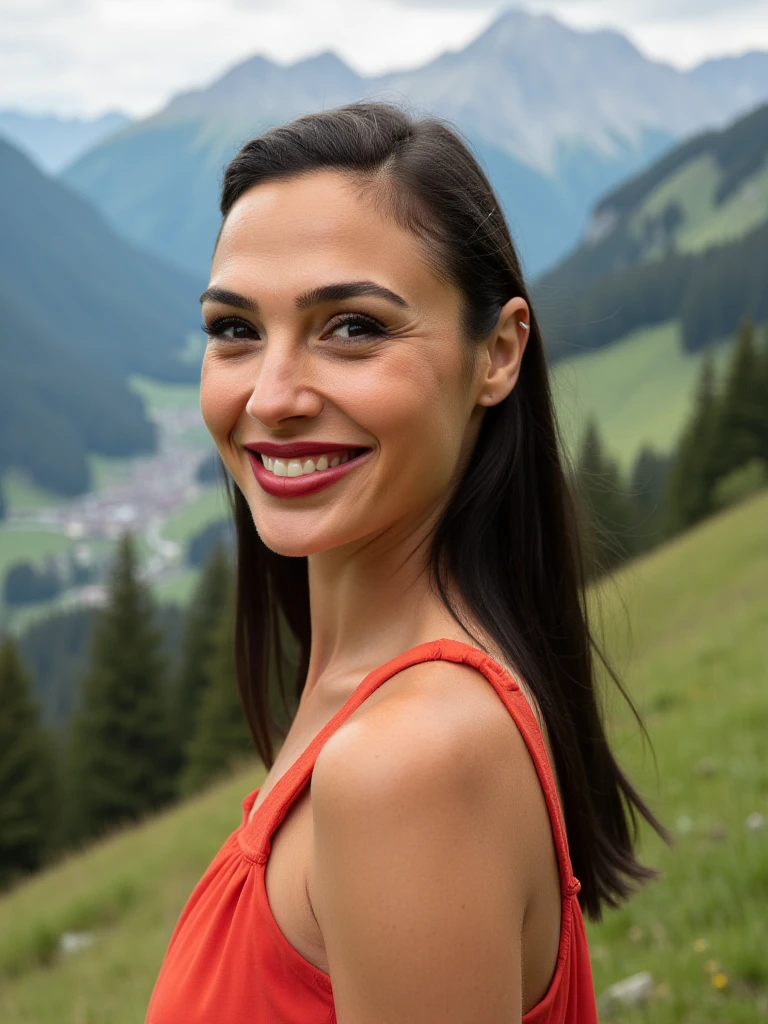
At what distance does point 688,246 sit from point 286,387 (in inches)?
7202

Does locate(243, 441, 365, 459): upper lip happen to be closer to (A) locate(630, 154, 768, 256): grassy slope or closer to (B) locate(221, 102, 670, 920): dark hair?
(B) locate(221, 102, 670, 920): dark hair

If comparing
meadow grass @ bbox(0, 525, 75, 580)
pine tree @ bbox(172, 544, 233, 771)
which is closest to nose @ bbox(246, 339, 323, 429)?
pine tree @ bbox(172, 544, 233, 771)

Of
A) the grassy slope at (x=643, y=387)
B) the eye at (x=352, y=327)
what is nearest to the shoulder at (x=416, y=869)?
the eye at (x=352, y=327)

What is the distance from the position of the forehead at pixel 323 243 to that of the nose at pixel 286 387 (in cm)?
14

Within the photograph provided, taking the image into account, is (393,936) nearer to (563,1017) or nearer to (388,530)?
(563,1017)

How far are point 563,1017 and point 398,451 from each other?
4.18 ft

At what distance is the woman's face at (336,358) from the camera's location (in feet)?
7.09

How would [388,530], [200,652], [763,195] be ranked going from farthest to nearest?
[763,195], [200,652], [388,530]

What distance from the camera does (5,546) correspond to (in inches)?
7554

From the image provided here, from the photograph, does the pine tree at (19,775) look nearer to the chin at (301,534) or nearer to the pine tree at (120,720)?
the pine tree at (120,720)

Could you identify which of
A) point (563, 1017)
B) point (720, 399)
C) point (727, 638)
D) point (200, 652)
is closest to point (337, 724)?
point (563, 1017)

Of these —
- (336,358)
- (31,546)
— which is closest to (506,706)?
(336,358)

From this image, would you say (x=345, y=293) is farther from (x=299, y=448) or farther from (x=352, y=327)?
(x=299, y=448)

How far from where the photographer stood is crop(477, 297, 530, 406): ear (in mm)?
2439
